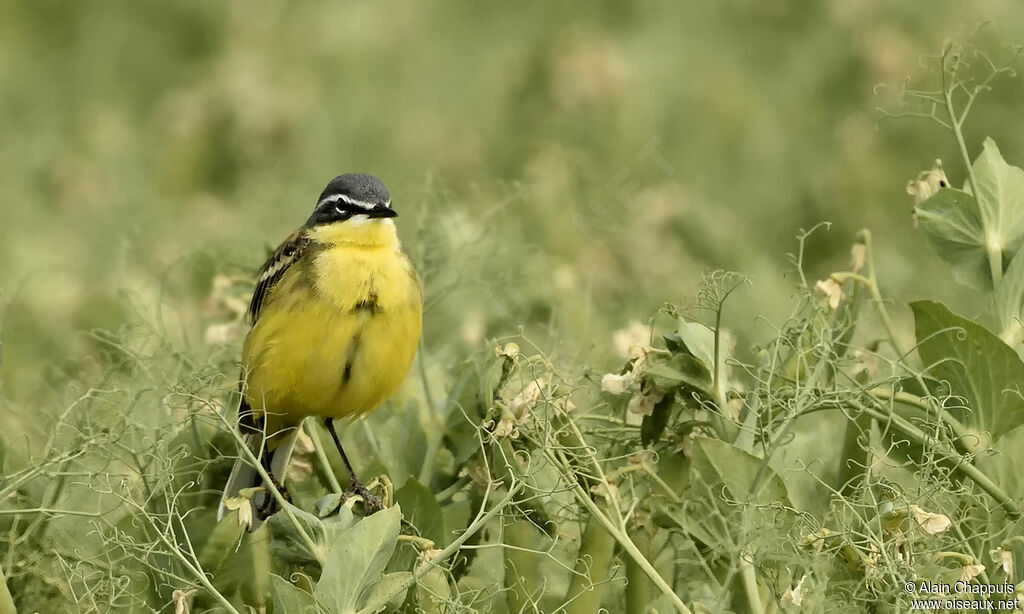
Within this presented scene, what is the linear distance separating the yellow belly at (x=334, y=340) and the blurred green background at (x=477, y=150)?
13.8 inches

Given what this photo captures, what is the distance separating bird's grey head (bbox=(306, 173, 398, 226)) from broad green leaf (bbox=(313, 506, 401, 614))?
5.16 ft

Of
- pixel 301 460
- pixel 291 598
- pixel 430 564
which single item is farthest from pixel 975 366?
pixel 301 460

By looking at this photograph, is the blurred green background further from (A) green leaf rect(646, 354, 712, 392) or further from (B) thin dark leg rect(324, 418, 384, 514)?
(A) green leaf rect(646, 354, 712, 392)

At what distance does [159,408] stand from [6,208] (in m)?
4.64

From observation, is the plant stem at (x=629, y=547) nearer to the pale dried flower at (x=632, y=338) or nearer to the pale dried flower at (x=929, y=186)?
the pale dried flower at (x=632, y=338)

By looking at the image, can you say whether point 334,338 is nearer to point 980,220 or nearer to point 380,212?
point 380,212

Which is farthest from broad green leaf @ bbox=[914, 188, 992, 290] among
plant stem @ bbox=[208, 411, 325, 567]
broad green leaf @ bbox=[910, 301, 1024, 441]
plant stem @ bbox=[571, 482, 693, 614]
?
plant stem @ bbox=[208, 411, 325, 567]

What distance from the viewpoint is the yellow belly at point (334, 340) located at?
148 inches

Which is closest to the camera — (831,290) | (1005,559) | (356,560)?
(356,560)

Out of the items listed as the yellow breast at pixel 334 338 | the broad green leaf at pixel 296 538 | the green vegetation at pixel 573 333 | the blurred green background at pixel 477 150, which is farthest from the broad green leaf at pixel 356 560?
the blurred green background at pixel 477 150

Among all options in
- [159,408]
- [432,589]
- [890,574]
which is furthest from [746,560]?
[159,408]

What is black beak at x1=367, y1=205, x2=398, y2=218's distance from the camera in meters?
4.06

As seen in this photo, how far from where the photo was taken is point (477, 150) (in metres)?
8.10

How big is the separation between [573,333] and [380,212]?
0.79 meters
